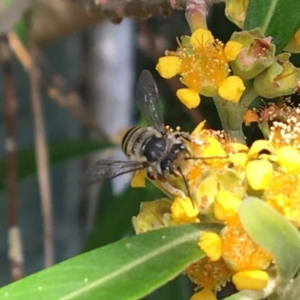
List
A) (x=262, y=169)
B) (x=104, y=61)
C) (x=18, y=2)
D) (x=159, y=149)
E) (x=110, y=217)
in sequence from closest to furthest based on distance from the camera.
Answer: (x=262, y=169) → (x=159, y=149) → (x=18, y=2) → (x=110, y=217) → (x=104, y=61)

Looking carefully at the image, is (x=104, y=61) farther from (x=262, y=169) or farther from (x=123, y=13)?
(x=262, y=169)

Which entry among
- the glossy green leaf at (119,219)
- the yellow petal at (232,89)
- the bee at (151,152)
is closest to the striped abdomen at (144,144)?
the bee at (151,152)

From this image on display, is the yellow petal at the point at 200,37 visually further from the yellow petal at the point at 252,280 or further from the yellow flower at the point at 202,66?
the yellow petal at the point at 252,280

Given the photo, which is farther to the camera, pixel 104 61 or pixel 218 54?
pixel 104 61

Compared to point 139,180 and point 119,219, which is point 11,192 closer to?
point 119,219

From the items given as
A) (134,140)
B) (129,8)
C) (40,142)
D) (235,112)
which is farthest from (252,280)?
(40,142)

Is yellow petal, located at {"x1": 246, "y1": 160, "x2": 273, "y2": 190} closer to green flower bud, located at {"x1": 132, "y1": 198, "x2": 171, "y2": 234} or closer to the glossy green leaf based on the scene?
green flower bud, located at {"x1": 132, "y1": 198, "x2": 171, "y2": 234}

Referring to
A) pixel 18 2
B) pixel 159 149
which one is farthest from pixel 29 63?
pixel 159 149
